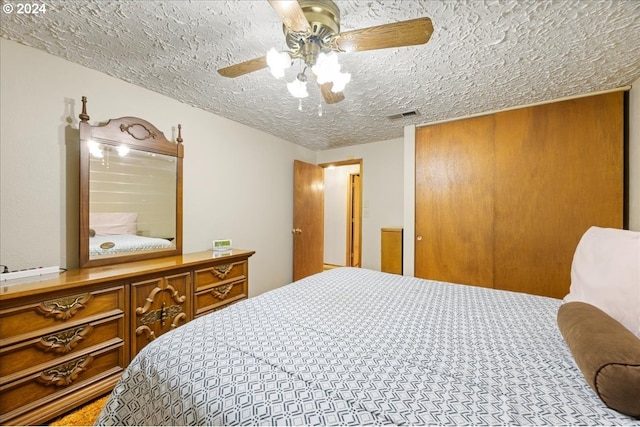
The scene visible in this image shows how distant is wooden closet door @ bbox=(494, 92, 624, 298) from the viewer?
2.23m

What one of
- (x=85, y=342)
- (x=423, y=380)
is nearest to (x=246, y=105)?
(x=85, y=342)

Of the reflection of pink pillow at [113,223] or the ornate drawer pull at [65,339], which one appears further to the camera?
the reflection of pink pillow at [113,223]

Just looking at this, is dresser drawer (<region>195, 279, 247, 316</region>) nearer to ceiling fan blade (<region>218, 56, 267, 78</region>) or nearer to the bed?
the bed

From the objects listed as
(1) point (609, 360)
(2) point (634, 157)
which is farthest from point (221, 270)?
(2) point (634, 157)

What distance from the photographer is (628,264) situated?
1.04 metres

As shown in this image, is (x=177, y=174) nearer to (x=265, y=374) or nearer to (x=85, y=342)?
(x=85, y=342)

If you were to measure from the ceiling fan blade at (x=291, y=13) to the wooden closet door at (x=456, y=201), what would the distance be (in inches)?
93.5

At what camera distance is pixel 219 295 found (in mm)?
2355

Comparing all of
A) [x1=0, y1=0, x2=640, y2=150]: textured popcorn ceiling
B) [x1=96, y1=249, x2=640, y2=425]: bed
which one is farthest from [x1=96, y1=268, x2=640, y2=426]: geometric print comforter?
[x1=0, y1=0, x2=640, y2=150]: textured popcorn ceiling

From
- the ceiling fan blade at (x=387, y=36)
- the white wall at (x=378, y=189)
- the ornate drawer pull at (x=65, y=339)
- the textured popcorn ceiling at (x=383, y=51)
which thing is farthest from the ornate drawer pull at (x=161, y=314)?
the white wall at (x=378, y=189)

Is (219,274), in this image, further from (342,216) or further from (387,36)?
(342,216)

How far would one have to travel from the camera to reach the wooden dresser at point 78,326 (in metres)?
1.34

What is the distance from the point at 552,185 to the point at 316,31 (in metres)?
2.64

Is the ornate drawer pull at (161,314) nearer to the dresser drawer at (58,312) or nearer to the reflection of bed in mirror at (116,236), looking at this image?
the dresser drawer at (58,312)
